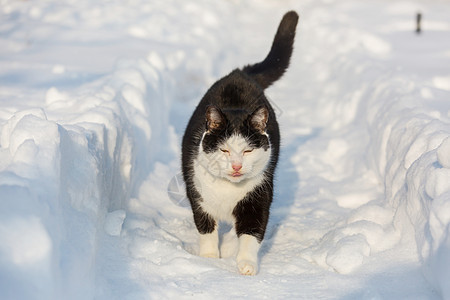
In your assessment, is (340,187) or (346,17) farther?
(346,17)

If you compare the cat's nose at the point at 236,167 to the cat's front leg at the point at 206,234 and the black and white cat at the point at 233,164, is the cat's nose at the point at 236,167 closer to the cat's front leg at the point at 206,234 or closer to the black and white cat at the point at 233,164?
the black and white cat at the point at 233,164

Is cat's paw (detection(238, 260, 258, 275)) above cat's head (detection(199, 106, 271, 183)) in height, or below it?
below

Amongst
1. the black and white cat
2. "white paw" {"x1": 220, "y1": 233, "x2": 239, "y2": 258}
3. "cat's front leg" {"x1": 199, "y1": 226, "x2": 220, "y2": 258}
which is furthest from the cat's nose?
"white paw" {"x1": 220, "y1": 233, "x2": 239, "y2": 258}

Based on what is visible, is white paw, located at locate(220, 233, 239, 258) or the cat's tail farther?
the cat's tail

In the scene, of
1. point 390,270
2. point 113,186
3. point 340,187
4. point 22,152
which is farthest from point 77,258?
point 340,187

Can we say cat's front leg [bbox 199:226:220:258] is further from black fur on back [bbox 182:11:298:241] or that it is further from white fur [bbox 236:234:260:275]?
white fur [bbox 236:234:260:275]

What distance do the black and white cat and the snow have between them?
219 millimetres

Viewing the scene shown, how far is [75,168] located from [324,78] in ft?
16.6

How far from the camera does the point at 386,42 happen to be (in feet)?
25.7

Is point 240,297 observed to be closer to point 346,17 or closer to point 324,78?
point 324,78

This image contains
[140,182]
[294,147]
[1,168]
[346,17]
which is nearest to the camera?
[1,168]

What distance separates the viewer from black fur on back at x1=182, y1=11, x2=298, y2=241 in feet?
10.8

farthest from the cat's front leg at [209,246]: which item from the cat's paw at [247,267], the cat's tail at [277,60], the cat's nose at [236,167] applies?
the cat's tail at [277,60]

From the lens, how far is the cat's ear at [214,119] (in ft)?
10.7
